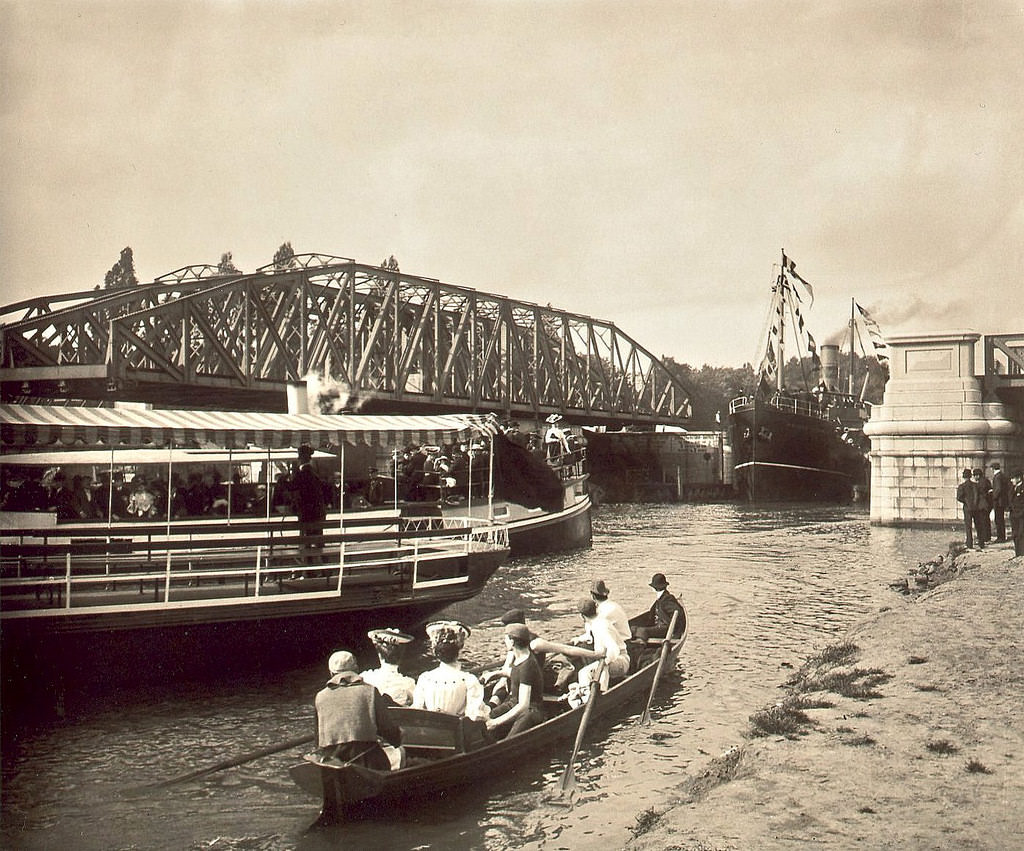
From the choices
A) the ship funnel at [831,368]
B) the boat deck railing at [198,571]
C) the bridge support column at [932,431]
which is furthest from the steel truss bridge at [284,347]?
the ship funnel at [831,368]

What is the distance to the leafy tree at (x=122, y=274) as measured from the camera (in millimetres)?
10062

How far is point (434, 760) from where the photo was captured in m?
7.79

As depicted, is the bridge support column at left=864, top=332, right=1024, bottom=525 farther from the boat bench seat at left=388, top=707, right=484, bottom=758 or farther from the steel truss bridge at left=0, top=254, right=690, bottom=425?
the boat bench seat at left=388, top=707, right=484, bottom=758

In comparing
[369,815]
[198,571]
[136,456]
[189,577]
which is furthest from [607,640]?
[136,456]

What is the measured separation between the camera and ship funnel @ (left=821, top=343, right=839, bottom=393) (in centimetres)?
5542

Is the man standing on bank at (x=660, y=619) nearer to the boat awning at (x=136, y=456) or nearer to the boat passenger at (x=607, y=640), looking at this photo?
the boat passenger at (x=607, y=640)

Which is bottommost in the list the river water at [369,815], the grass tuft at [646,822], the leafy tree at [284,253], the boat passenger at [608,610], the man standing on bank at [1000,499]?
the river water at [369,815]

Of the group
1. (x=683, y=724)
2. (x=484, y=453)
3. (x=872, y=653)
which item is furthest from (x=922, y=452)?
(x=683, y=724)

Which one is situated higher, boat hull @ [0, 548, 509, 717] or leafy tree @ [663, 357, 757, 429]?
leafy tree @ [663, 357, 757, 429]

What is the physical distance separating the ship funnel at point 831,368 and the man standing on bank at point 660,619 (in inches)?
1756

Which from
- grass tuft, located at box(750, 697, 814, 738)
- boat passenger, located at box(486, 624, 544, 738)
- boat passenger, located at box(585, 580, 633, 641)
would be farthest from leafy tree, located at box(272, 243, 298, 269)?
grass tuft, located at box(750, 697, 814, 738)

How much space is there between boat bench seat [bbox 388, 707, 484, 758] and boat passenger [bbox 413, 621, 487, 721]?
0.53 feet

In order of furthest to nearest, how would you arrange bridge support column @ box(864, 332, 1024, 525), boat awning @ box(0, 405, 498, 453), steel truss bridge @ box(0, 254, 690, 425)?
bridge support column @ box(864, 332, 1024, 525)
steel truss bridge @ box(0, 254, 690, 425)
boat awning @ box(0, 405, 498, 453)

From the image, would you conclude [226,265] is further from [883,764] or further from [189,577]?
[883,764]
